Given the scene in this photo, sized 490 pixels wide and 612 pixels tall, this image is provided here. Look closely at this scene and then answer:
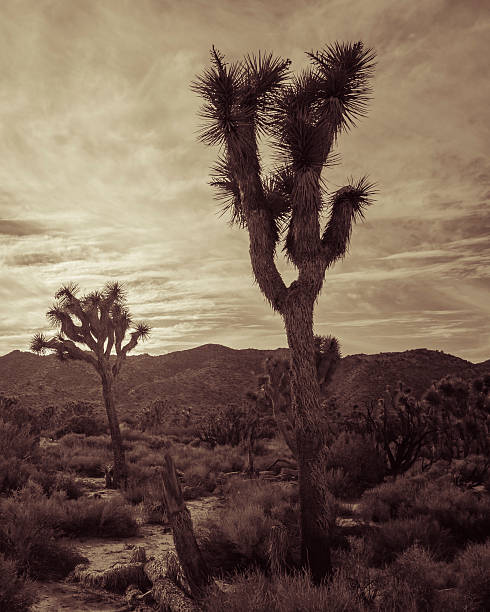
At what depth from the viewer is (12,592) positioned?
517cm

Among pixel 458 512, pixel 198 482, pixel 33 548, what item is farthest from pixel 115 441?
pixel 458 512

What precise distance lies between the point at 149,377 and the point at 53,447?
40.0 meters

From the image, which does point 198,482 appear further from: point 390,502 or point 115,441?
point 390,502

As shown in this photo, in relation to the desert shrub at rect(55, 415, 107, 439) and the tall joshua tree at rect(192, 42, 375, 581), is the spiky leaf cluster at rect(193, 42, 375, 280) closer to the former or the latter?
the tall joshua tree at rect(192, 42, 375, 581)

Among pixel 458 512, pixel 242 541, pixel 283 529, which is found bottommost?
pixel 458 512

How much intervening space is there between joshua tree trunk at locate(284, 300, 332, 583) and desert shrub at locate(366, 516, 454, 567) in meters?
1.02

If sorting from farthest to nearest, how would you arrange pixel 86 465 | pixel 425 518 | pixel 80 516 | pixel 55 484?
pixel 86 465, pixel 55 484, pixel 80 516, pixel 425 518

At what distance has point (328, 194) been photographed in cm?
862

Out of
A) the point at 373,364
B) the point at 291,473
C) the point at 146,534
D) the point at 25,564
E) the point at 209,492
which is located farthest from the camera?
the point at 373,364

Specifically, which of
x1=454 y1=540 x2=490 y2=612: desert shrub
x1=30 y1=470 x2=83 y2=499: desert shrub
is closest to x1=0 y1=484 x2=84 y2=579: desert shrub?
x1=30 y1=470 x2=83 y2=499: desert shrub

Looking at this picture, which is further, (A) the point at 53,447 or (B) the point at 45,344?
(A) the point at 53,447

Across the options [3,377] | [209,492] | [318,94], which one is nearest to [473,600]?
[318,94]

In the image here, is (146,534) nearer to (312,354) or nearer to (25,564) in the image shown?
(25,564)

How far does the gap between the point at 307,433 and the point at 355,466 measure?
297 inches
